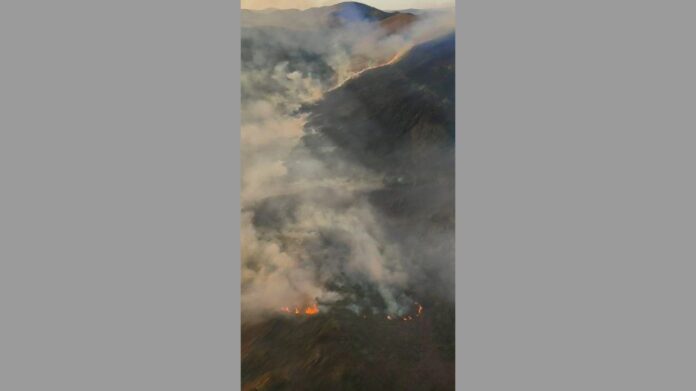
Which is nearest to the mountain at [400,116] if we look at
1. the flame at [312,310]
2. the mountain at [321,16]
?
the mountain at [321,16]

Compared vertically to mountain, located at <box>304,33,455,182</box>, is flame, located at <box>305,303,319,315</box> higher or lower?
lower

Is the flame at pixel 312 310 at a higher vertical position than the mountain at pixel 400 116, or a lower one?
lower

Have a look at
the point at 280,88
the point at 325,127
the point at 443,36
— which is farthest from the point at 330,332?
the point at 443,36

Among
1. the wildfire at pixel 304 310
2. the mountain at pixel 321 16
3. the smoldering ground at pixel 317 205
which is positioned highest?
the mountain at pixel 321 16

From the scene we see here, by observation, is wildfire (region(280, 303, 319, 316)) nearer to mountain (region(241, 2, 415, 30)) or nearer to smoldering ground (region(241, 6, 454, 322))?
smoldering ground (region(241, 6, 454, 322))

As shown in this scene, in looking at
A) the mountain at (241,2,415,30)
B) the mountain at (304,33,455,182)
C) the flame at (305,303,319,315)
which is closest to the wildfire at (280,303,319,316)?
the flame at (305,303,319,315)

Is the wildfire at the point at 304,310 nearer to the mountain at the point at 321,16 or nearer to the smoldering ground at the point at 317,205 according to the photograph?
the smoldering ground at the point at 317,205

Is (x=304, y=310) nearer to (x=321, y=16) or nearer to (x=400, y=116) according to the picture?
(x=400, y=116)

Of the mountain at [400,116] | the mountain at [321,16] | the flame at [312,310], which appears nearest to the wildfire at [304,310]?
the flame at [312,310]

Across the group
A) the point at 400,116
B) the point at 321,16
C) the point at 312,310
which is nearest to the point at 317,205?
the point at 312,310
